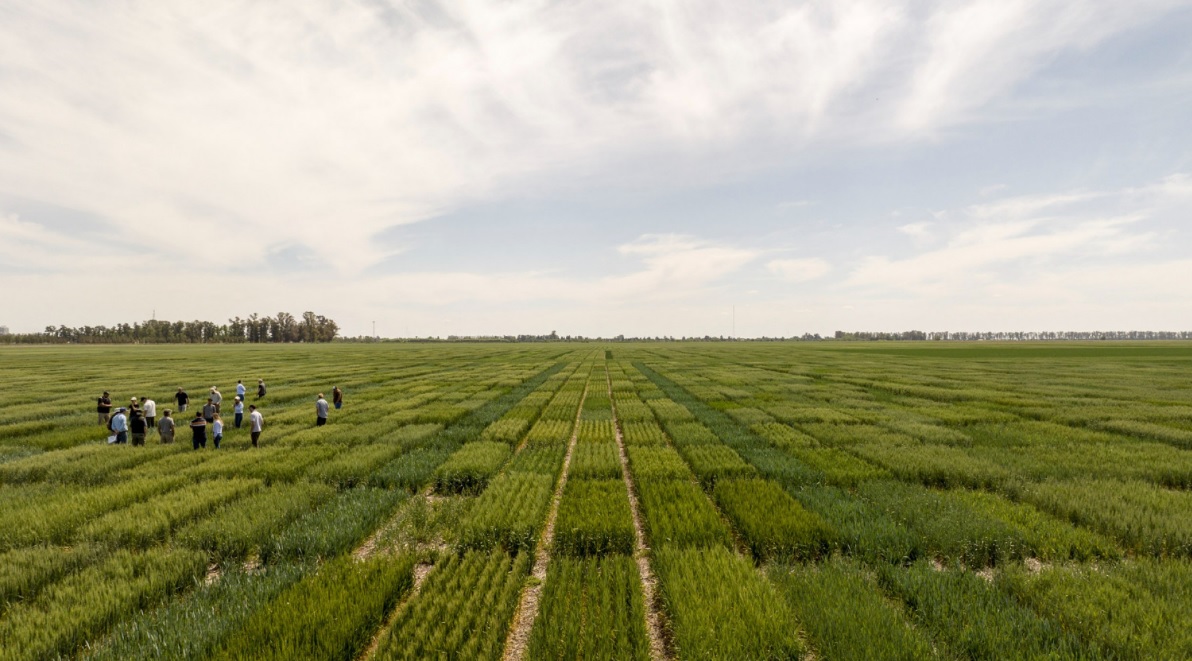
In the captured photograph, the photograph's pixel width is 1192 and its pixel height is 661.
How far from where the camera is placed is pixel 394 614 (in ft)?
23.2

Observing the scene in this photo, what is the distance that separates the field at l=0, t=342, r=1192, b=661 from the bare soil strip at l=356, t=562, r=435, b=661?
5cm

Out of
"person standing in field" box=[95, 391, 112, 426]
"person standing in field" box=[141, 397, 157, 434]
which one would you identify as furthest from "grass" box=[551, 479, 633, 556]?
"person standing in field" box=[95, 391, 112, 426]

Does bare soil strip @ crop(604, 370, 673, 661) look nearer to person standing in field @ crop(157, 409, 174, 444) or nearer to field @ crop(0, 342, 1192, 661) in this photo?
field @ crop(0, 342, 1192, 661)

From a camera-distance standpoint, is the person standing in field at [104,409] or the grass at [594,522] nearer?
the grass at [594,522]

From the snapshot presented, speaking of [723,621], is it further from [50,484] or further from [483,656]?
[50,484]

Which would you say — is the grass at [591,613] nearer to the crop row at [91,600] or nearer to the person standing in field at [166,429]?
the crop row at [91,600]

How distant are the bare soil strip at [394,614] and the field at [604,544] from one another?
0.16 ft

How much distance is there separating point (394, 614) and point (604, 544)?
4060 millimetres

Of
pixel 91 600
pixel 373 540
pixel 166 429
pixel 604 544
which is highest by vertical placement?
pixel 166 429

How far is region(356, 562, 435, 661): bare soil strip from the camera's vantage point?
6290 mm

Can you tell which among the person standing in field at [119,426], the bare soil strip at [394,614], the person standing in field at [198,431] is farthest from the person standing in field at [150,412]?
the bare soil strip at [394,614]

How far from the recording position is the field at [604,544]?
632 cm

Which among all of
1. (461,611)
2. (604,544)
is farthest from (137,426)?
(604,544)

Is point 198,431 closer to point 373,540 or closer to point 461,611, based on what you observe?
point 373,540
